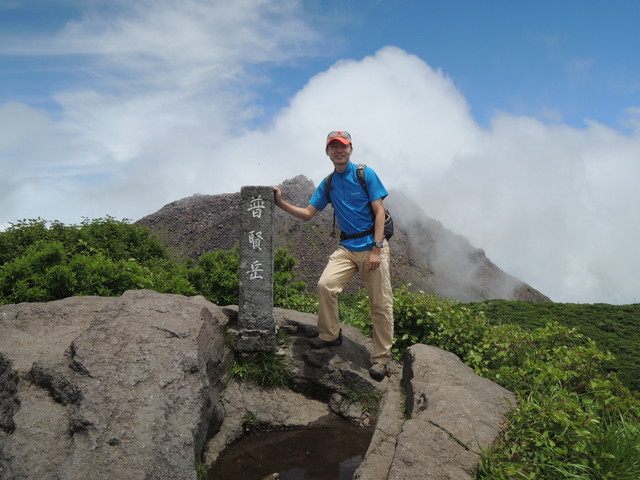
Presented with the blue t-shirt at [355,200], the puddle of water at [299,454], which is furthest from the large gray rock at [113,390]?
the blue t-shirt at [355,200]

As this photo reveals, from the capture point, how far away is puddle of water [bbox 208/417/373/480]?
5258 millimetres

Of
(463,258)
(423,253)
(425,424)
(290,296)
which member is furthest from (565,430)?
(463,258)

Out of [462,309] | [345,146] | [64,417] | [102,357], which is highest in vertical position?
[345,146]

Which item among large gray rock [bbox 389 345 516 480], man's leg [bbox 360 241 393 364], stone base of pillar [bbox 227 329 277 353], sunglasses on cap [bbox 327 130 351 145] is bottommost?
large gray rock [bbox 389 345 516 480]

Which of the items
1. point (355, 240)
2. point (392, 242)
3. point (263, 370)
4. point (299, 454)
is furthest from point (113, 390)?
point (392, 242)

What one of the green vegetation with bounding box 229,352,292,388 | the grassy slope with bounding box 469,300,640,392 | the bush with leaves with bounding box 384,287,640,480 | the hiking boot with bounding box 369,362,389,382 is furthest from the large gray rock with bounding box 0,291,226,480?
the grassy slope with bounding box 469,300,640,392

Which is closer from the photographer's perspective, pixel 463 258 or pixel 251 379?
pixel 251 379

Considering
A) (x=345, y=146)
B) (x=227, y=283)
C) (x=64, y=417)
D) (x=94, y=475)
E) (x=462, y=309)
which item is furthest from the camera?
(x=227, y=283)

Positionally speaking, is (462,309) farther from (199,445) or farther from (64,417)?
(64,417)

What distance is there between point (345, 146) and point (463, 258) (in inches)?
913

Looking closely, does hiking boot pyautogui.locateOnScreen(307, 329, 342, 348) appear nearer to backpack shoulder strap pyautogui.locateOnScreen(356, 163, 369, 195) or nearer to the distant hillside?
backpack shoulder strap pyautogui.locateOnScreen(356, 163, 369, 195)

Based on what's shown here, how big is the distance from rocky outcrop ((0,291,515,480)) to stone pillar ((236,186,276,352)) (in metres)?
0.33

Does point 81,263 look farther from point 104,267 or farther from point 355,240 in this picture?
point 355,240

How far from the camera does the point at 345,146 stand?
21.0 feet
